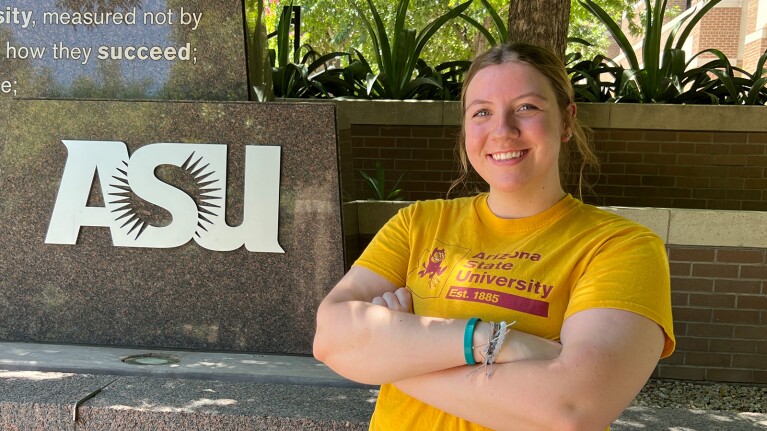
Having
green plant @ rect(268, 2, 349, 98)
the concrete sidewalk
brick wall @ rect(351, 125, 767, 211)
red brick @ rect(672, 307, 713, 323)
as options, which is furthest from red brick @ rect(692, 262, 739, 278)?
green plant @ rect(268, 2, 349, 98)

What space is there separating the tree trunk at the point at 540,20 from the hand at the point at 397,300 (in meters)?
3.99

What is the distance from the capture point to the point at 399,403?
1.99 metres

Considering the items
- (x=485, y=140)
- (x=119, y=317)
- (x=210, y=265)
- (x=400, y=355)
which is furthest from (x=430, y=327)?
(x=119, y=317)

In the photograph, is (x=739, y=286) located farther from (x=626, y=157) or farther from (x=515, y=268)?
(x=515, y=268)

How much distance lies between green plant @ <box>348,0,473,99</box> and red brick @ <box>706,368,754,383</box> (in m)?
3.58

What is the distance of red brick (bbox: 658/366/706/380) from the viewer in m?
5.17

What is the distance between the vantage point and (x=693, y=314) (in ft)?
16.6

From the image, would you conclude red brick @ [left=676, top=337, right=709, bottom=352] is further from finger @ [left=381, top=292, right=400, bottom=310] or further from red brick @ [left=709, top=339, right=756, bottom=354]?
finger @ [left=381, top=292, right=400, bottom=310]

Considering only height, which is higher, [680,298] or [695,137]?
[695,137]

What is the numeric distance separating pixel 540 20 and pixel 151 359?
3427 mm

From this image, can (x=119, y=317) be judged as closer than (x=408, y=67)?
Yes

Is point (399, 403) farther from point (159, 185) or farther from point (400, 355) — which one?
point (159, 185)

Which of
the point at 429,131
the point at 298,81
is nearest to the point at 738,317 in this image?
the point at 429,131

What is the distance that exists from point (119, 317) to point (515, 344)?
3.52 meters
